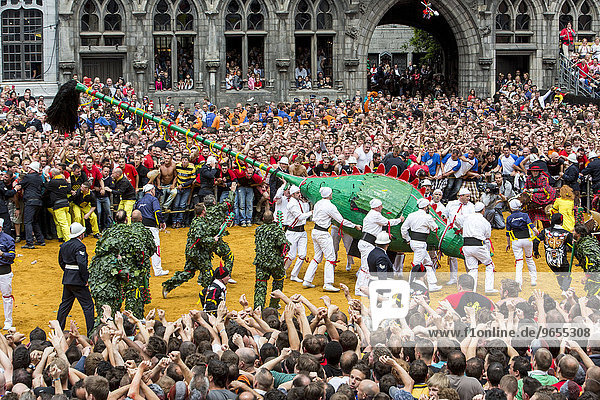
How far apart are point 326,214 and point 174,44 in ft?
58.6

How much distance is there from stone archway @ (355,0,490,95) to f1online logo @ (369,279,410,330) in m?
20.8

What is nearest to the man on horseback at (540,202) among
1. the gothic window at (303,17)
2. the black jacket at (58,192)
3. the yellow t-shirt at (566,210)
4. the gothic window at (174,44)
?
the yellow t-shirt at (566,210)

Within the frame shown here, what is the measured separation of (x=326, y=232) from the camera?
48.6 ft

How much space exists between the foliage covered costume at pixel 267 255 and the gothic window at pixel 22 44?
1970cm

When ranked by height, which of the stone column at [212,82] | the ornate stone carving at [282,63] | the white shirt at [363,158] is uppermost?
the ornate stone carving at [282,63]

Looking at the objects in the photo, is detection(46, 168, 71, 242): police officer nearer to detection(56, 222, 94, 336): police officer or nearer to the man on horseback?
detection(56, 222, 94, 336): police officer

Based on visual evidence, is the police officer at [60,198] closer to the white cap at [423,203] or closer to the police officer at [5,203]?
the police officer at [5,203]

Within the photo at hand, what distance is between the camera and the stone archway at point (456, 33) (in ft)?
105

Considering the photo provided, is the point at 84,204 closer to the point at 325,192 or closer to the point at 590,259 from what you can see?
the point at 325,192

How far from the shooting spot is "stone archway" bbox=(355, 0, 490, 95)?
31.9 metres

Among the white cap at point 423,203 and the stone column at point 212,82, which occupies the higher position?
the stone column at point 212,82

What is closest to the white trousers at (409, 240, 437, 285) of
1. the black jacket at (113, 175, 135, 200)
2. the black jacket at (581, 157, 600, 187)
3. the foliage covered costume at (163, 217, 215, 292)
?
the foliage covered costume at (163, 217, 215, 292)

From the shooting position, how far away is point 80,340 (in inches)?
372

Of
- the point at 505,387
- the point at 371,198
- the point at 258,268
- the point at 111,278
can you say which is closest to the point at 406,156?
the point at 371,198
